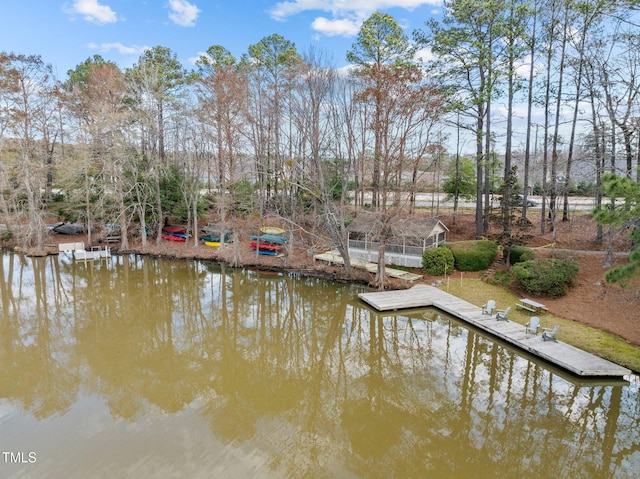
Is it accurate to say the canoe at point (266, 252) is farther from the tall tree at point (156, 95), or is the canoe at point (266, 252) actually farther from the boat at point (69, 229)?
the boat at point (69, 229)

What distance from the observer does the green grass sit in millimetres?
9671

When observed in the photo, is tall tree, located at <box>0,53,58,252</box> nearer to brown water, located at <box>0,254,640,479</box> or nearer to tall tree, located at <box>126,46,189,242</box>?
tall tree, located at <box>126,46,189,242</box>

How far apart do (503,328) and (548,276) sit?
3.50m

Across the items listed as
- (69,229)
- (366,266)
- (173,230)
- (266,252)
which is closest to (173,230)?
(173,230)

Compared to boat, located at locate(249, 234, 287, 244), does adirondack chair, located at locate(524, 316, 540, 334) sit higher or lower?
lower

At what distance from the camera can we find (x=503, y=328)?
38.1 feet

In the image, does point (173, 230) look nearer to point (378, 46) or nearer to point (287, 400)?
point (378, 46)

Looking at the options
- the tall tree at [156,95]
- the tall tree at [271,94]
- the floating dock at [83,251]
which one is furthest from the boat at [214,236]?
the floating dock at [83,251]

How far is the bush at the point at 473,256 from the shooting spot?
56.2 feet

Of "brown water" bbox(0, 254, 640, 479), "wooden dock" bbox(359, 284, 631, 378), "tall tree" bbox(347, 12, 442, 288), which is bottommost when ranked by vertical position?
"brown water" bbox(0, 254, 640, 479)

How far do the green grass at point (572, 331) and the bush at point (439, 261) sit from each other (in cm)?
144

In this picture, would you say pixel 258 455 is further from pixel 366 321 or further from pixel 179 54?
pixel 179 54

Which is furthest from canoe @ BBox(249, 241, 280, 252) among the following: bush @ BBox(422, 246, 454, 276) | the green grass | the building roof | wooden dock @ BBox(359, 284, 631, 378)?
the green grass

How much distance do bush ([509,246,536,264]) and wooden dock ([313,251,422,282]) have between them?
4.31 m
